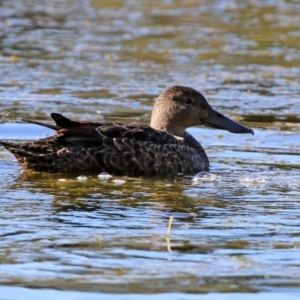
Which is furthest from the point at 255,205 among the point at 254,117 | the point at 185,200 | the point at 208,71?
the point at 208,71

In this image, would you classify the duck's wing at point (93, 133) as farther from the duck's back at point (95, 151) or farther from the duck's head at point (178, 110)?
the duck's head at point (178, 110)

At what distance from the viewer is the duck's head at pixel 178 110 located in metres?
11.7

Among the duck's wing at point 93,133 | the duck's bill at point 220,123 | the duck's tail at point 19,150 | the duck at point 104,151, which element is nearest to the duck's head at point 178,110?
the duck's bill at point 220,123

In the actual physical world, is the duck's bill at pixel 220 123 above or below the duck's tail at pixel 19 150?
above

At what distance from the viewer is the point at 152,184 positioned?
10.3 m

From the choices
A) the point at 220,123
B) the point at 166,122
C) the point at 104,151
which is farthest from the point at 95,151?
the point at 220,123

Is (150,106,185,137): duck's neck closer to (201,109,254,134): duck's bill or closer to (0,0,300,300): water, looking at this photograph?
(201,109,254,134): duck's bill

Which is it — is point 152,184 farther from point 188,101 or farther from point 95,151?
point 188,101

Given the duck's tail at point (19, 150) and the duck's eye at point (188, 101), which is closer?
the duck's tail at point (19, 150)

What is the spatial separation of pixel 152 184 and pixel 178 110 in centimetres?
156

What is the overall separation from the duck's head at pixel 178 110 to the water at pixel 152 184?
1.92ft

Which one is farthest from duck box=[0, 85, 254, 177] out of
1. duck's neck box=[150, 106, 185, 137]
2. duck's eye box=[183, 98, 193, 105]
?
duck's eye box=[183, 98, 193, 105]

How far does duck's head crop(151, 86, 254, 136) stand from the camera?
38.2 feet

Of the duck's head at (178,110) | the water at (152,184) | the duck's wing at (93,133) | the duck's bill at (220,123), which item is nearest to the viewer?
the water at (152,184)
